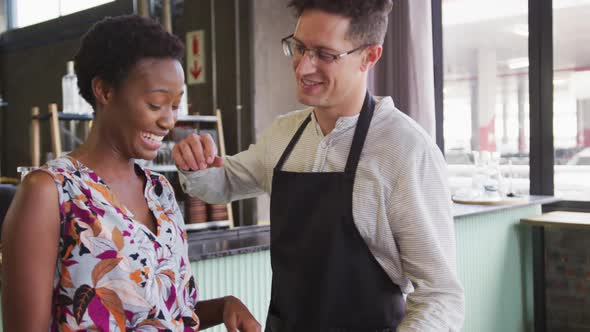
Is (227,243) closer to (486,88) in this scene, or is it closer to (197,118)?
(197,118)

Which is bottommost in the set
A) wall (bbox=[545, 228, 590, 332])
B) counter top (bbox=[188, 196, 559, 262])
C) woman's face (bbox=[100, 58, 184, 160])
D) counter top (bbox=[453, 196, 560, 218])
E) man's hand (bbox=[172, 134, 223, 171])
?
wall (bbox=[545, 228, 590, 332])

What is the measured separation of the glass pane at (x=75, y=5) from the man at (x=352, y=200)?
5.31 metres

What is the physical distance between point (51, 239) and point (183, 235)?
0.34m

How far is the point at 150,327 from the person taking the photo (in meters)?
1.13

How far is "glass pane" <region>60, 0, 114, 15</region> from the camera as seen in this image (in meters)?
6.35

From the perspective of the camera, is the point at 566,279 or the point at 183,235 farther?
the point at 566,279

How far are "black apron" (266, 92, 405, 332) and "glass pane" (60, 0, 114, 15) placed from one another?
5.35 metres

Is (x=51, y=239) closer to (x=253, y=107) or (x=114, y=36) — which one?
(x=114, y=36)

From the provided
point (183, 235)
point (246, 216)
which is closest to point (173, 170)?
point (246, 216)

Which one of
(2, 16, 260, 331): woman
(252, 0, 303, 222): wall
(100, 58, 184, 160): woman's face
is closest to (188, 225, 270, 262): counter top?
(2, 16, 260, 331): woman

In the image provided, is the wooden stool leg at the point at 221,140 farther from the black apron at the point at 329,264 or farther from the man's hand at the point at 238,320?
the man's hand at the point at 238,320

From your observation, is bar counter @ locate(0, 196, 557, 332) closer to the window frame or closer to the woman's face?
the window frame

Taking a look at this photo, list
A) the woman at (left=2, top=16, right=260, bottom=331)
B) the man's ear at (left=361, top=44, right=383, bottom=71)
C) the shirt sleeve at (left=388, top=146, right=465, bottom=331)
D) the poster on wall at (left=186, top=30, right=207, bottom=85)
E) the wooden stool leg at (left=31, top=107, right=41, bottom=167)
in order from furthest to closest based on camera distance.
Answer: the poster on wall at (left=186, top=30, right=207, bottom=85), the wooden stool leg at (left=31, top=107, right=41, bottom=167), the man's ear at (left=361, top=44, right=383, bottom=71), the shirt sleeve at (left=388, top=146, right=465, bottom=331), the woman at (left=2, top=16, right=260, bottom=331)

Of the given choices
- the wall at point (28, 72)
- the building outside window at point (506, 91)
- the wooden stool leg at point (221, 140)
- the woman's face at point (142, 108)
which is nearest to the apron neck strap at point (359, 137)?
the woman's face at point (142, 108)
